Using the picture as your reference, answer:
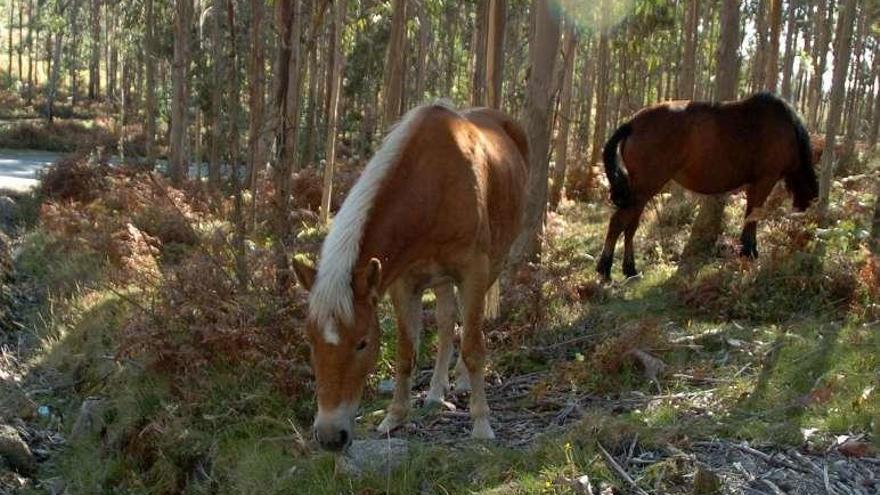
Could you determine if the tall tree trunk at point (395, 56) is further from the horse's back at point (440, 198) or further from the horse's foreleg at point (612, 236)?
the horse's back at point (440, 198)

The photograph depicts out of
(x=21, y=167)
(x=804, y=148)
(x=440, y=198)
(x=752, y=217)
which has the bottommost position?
(x=21, y=167)

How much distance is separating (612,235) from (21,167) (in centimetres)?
1799

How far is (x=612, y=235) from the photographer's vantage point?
900 centimetres

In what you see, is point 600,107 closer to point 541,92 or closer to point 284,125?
point 541,92

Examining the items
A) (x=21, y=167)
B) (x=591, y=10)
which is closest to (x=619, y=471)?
(x=591, y=10)

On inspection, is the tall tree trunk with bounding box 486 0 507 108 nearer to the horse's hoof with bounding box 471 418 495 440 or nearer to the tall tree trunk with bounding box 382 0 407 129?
the horse's hoof with bounding box 471 418 495 440

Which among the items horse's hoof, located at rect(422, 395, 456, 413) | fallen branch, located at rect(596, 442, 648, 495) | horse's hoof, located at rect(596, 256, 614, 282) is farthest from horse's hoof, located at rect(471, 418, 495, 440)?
horse's hoof, located at rect(596, 256, 614, 282)

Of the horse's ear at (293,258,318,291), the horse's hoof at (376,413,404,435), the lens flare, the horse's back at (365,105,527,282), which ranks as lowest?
→ the horse's hoof at (376,413,404,435)

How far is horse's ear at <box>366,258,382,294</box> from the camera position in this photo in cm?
416

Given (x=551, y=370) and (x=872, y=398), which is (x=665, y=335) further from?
(x=872, y=398)

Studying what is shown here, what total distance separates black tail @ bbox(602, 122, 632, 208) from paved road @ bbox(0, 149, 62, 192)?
11.2m

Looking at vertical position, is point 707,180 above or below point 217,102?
below

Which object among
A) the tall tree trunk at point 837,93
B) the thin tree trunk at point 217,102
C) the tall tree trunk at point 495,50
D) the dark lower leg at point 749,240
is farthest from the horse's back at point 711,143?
the thin tree trunk at point 217,102

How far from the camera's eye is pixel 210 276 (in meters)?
7.02
